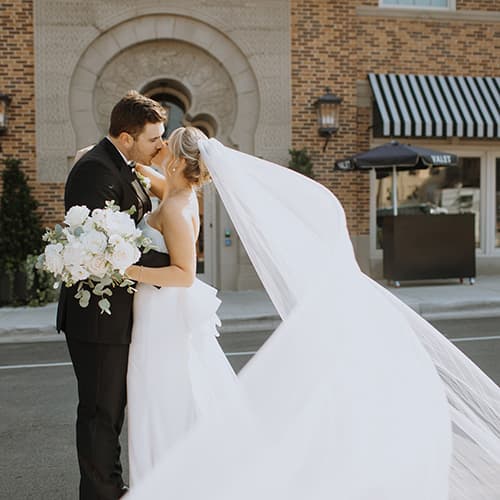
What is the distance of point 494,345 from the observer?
738 cm

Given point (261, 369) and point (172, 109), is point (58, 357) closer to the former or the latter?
point (261, 369)

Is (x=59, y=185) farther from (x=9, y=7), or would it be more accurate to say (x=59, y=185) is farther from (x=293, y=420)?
(x=293, y=420)

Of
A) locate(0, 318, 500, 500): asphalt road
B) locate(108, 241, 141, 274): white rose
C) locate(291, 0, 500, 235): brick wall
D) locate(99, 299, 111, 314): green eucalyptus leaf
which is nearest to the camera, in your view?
locate(108, 241, 141, 274): white rose

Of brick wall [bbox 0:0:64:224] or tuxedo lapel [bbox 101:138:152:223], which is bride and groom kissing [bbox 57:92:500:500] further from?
brick wall [bbox 0:0:64:224]

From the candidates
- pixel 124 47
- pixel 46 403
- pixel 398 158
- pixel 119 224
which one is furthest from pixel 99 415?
pixel 124 47

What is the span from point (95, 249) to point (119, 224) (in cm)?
16


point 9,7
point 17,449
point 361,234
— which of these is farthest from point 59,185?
point 17,449

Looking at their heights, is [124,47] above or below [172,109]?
above

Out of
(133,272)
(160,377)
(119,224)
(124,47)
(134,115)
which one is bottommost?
(160,377)

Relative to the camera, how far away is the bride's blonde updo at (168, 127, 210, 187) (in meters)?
3.02

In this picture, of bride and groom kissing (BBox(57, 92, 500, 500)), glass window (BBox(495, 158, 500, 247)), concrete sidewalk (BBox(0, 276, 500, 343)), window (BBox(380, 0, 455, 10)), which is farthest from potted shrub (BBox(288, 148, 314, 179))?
bride and groom kissing (BBox(57, 92, 500, 500))

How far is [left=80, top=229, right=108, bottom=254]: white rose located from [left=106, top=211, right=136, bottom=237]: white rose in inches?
2.0

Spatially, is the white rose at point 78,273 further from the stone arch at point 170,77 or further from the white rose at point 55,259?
the stone arch at point 170,77

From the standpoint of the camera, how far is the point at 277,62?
12.1m
